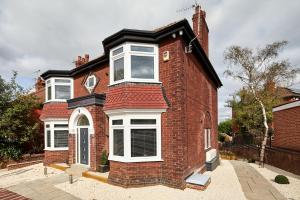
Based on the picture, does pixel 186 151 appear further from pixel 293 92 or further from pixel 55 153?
pixel 293 92

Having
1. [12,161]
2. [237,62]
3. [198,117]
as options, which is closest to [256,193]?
[198,117]

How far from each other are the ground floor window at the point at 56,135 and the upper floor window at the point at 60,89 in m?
1.76

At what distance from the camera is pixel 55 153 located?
1412 cm

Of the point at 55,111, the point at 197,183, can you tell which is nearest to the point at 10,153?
the point at 55,111

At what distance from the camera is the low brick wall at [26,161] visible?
14211 millimetres

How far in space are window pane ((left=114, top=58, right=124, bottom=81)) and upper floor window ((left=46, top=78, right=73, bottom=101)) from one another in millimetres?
6281

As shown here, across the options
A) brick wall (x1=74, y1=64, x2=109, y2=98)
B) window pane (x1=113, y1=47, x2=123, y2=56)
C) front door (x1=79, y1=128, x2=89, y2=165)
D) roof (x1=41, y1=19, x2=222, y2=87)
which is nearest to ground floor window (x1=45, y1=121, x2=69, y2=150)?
brick wall (x1=74, y1=64, x2=109, y2=98)

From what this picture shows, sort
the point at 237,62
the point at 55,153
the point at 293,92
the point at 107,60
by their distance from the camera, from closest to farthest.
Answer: the point at 107,60, the point at 55,153, the point at 237,62, the point at 293,92

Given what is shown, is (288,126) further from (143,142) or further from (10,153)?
(10,153)

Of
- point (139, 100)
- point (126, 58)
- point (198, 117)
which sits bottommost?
point (198, 117)

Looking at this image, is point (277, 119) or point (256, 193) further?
point (277, 119)

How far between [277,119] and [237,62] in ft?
19.0

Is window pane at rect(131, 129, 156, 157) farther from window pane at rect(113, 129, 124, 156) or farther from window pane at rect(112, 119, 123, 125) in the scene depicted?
window pane at rect(112, 119, 123, 125)

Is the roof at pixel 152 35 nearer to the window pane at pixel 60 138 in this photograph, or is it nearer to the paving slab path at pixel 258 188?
the window pane at pixel 60 138
